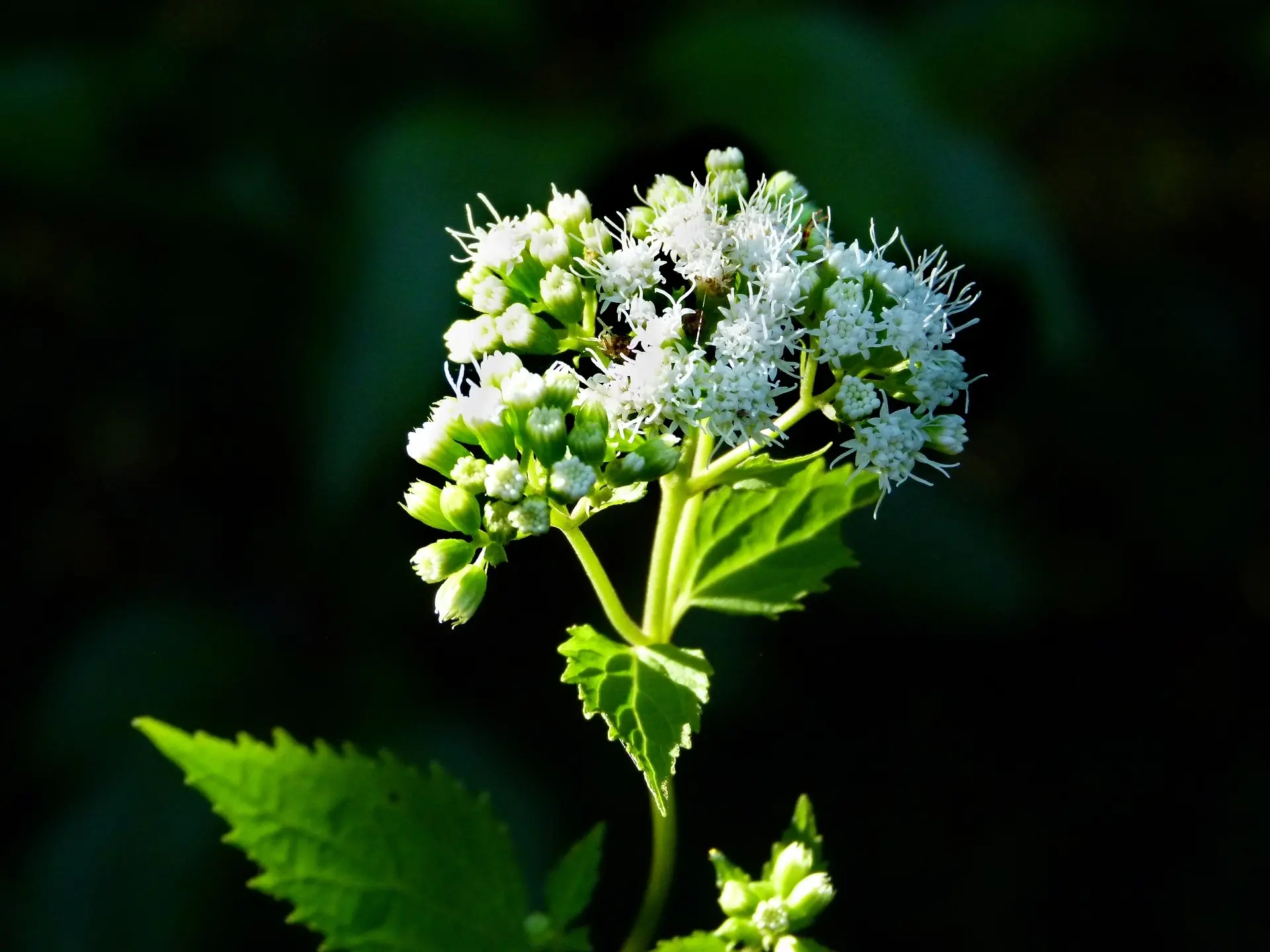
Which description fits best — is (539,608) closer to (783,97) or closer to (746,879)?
(746,879)

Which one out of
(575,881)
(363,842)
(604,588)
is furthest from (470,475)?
(575,881)

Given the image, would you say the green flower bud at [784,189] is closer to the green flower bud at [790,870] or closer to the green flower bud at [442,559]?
the green flower bud at [442,559]

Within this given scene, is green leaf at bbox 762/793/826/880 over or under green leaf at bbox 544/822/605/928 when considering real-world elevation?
under

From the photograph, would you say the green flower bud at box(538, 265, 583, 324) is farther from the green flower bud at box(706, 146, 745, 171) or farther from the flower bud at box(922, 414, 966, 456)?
the flower bud at box(922, 414, 966, 456)

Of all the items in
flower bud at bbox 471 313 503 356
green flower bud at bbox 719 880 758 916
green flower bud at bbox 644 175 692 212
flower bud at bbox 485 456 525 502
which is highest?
green flower bud at bbox 644 175 692 212

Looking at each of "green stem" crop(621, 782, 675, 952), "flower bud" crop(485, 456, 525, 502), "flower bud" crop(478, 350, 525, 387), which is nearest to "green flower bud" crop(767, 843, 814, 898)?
"green stem" crop(621, 782, 675, 952)

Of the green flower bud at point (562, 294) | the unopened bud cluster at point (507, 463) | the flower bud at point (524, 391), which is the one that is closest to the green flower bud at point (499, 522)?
the unopened bud cluster at point (507, 463)
